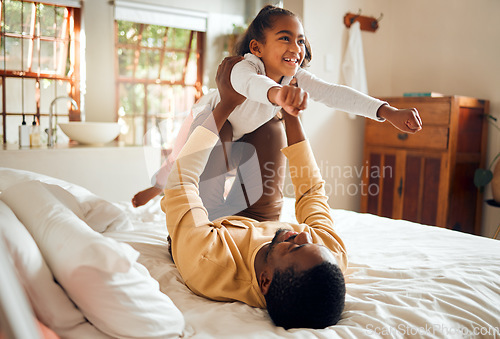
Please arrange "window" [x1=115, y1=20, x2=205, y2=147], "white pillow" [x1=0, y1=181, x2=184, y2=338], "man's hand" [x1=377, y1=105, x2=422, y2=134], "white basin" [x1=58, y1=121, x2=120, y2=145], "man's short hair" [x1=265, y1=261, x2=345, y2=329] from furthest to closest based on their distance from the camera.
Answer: "window" [x1=115, y1=20, x2=205, y2=147] → "white basin" [x1=58, y1=121, x2=120, y2=145] → "man's hand" [x1=377, y1=105, x2=422, y2=134] → "man's short hair" [x1=265, y1=261, x2=345, y2=329] → "white pillow" [x1=0, y1=181, x2=184, y2=338]

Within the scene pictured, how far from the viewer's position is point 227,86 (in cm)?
128

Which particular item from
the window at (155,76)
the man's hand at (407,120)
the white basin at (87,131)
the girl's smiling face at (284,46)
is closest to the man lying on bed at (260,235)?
the girl's smiling face at (284,46)

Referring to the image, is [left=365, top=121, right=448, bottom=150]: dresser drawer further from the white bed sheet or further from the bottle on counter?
the bottle on counter

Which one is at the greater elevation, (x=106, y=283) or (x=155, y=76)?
(x=155, y=76)

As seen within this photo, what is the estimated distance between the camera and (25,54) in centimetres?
365

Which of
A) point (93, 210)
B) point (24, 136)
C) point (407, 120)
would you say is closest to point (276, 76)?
point (407, 120)

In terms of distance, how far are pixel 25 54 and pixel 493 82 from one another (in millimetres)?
3847

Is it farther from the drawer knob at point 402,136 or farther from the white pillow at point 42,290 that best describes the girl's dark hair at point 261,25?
the drawer knob at point 402,136

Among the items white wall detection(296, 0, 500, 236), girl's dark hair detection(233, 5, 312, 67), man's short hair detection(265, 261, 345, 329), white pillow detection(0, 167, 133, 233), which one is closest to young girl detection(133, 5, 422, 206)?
girl's dark hair detection(233, 5, 312, 67)

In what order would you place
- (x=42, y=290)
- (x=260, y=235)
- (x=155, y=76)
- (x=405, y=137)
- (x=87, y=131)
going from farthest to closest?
(x=155, y=76)
(x=405, y=137)
(x=87, y=131)
(x=260, y=235)
(x=42, y=290)

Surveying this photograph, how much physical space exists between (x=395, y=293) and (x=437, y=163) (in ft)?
6.94

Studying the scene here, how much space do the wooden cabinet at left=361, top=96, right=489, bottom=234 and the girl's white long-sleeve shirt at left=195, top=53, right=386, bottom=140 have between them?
1.63 m

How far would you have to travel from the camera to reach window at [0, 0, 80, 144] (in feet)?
11.8

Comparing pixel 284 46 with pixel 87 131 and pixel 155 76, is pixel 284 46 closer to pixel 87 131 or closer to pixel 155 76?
pixel 87 131
